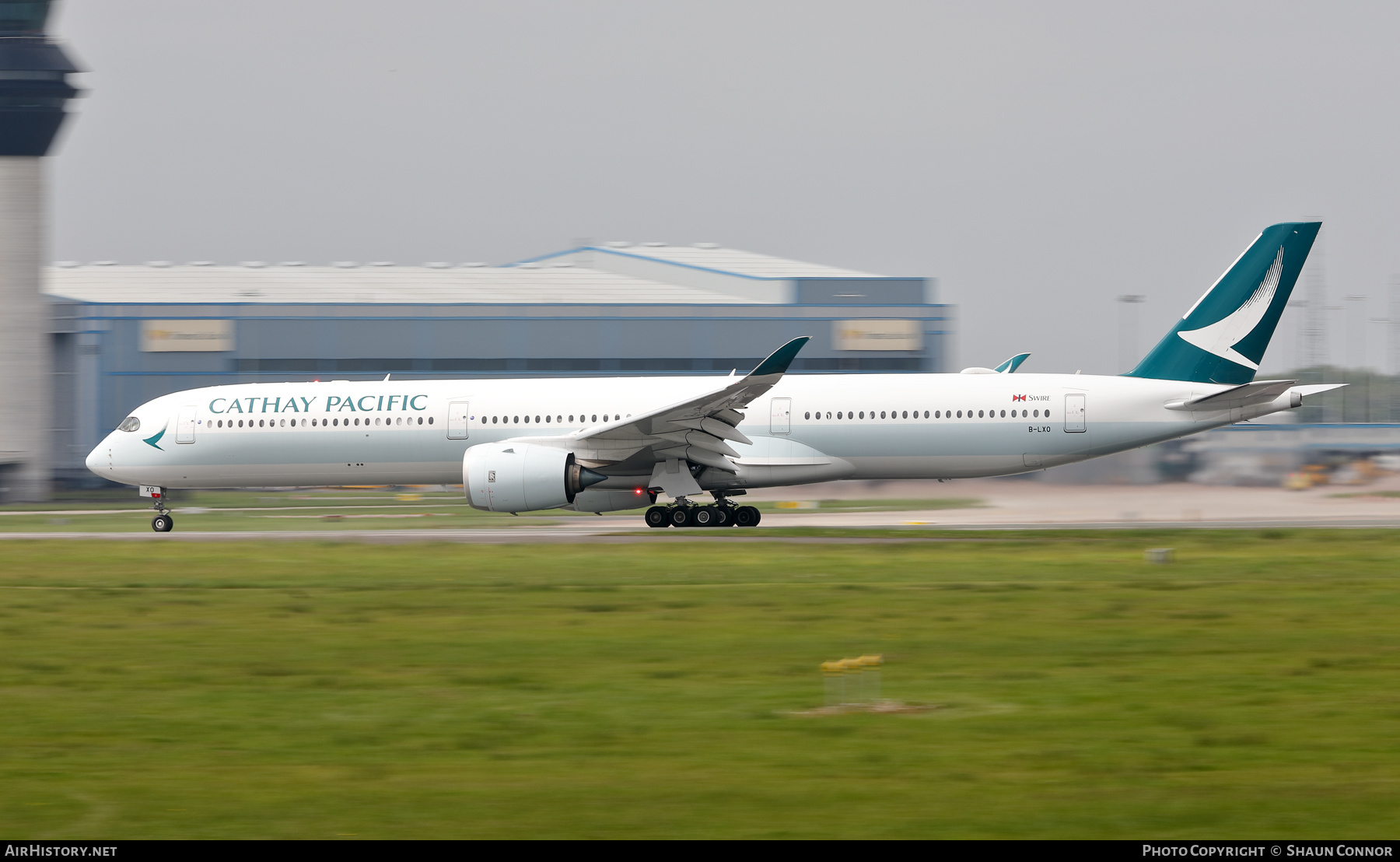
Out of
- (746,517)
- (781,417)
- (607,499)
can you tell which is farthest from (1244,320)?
(607,499)

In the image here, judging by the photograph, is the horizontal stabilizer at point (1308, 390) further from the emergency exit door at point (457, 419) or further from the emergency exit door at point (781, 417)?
the emergency exit door at point (457, 419)

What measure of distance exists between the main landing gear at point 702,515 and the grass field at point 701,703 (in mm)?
7334

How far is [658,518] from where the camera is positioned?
90.9 feet

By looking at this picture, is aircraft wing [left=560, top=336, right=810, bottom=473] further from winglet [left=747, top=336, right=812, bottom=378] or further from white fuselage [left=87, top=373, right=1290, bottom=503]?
white fuselage [left=87, top=373, right=1290, bottom=503]

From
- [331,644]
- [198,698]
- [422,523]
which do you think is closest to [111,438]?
[422,523]

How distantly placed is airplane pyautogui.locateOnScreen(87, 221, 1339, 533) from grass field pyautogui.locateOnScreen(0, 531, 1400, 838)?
6.49 meters

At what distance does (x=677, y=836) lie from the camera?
291 inches

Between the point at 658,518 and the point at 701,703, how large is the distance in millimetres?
16784

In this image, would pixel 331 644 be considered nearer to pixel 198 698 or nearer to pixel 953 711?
pixel 198 698

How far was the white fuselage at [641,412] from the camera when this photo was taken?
27406 millimetres

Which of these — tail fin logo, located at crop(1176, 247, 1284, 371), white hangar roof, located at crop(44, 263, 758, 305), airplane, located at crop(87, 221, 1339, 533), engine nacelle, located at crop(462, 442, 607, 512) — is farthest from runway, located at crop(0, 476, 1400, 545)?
white hangar roof, located at crop(44, 263, 758, 305)

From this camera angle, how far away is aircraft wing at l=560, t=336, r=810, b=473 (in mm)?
25766

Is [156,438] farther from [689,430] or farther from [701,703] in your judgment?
[701,703]

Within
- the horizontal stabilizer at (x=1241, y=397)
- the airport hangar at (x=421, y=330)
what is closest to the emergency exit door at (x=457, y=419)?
the horizontal stabilizer at (x=1241, y=397)
